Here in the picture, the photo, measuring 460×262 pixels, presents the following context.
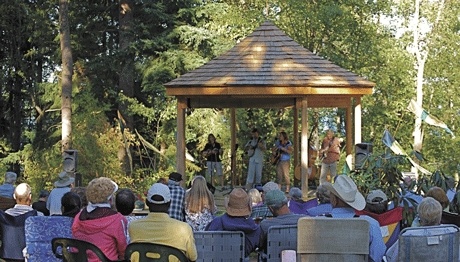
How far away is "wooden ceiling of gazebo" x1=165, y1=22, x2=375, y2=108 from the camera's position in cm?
1692

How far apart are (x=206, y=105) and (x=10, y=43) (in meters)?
15.4

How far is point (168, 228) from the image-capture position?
253 inches

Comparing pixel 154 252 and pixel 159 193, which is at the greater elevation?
pixel 159 193

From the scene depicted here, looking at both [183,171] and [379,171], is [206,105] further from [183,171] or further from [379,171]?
[379,171]

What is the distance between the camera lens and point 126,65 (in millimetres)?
27688

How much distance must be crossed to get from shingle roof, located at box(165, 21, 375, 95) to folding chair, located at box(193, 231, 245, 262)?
944 cm

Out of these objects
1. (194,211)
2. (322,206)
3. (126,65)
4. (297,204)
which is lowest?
(297,204)

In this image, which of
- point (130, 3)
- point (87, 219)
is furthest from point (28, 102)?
point (87, 219)

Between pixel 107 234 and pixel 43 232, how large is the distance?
1.18m

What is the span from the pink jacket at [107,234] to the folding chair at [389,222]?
222cm

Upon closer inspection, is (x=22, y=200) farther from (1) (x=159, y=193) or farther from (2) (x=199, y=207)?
(1) (x=159, y=193)

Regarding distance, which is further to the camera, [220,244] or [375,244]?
[220,244]

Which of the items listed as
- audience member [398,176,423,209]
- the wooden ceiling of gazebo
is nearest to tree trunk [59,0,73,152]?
the wooden ceiling of gazebo

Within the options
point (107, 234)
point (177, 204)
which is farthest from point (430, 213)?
point (177, 204)
